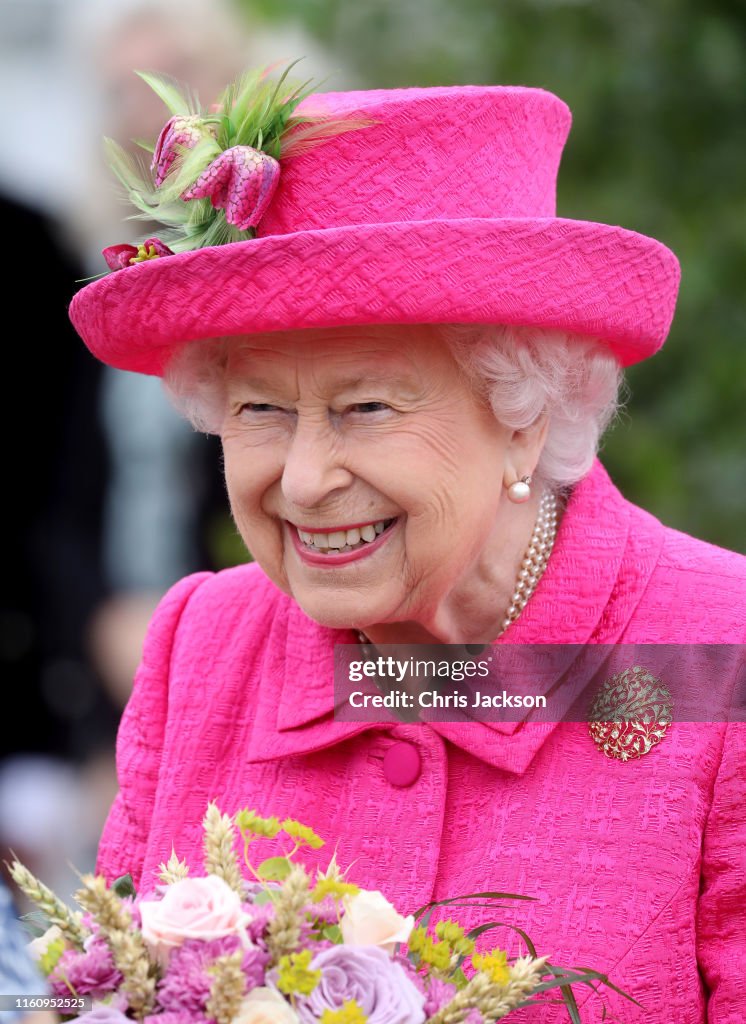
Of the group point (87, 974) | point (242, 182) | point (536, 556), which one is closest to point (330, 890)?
point (87, 974)

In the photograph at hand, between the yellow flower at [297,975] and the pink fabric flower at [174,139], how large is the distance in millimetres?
1274

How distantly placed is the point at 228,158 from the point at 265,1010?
1.28 meters

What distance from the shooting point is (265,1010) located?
1.93 meters

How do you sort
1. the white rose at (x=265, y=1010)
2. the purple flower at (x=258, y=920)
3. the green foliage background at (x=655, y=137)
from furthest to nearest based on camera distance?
the green foliage background at (x=655, y=137)
the purple flower at (x=258, y=920)
the white rose at (x=265, y=1010)

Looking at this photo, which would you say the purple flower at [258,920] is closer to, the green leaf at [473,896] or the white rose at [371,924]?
the white rose at [371,924]

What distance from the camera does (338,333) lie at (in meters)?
2.53

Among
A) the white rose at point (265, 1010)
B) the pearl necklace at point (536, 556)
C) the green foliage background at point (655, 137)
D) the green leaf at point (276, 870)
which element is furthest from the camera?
the green foliage background at point (655, 137)

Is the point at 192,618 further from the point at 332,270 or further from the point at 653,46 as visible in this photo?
the point at 653,46

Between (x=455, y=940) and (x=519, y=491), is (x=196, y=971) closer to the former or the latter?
(x=455, y=940)

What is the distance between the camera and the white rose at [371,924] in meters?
2.10

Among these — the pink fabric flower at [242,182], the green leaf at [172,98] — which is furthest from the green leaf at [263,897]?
the green leaf at [172,98]

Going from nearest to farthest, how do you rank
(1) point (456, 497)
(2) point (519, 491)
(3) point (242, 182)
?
(3) point (242, 182) < (1) point (456, 497) < (2) point (519, 491)

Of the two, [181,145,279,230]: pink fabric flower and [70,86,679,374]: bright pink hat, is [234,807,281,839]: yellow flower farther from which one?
[181,145,279,230]: pink fabric flower

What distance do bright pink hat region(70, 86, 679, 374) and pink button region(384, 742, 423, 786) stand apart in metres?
0.76
